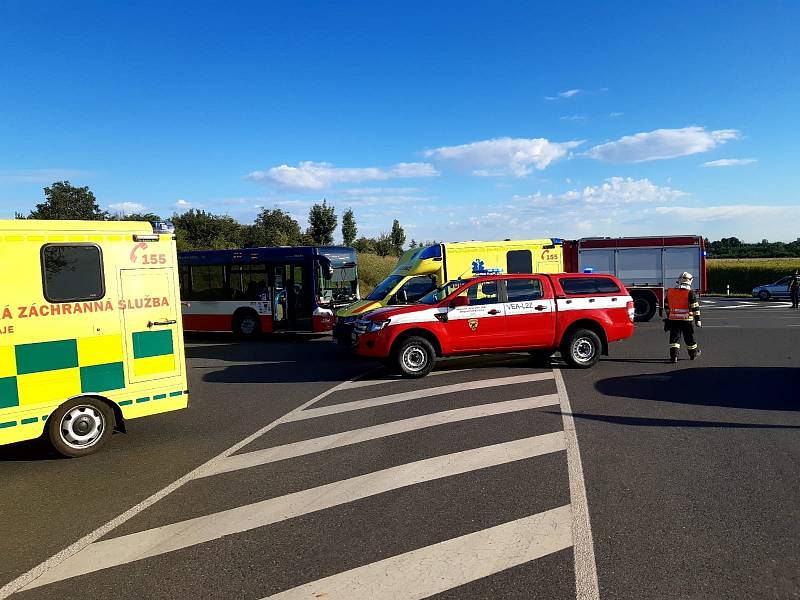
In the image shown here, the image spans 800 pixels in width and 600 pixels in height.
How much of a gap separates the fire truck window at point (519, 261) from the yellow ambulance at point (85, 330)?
10500 millimetres

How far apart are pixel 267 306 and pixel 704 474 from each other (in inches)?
543

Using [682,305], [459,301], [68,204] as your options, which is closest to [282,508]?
[459,301]

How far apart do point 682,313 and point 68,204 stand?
4189cm

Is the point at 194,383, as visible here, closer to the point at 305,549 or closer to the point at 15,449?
the point at 15,449

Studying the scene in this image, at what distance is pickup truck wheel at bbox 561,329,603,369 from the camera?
1124 cm

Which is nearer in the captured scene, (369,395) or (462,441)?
(462,441)

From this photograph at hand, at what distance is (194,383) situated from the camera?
1093 centimetres

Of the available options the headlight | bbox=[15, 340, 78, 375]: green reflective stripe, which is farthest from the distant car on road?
bbox=[15, 340, 78, 375]: green reflective stripe

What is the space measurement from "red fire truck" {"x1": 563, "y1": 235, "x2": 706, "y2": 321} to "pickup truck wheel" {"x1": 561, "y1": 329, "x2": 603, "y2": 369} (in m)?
8.77

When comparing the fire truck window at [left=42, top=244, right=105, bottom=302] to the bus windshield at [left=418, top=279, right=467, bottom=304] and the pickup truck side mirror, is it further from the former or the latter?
the bus windshield at [left=418, top=279, right=467, bottom=304]

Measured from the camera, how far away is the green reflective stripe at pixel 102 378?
6414 mm

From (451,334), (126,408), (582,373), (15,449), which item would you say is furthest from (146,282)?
(582,373)

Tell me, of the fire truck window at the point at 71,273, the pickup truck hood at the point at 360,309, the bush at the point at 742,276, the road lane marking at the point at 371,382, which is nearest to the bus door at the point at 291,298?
the pickup truck hood at the point at 360,309

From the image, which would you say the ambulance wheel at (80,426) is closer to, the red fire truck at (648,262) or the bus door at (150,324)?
the bus door at (150,324)
